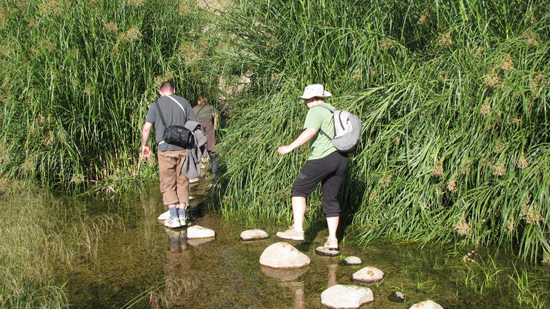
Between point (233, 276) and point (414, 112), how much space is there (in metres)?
2.76

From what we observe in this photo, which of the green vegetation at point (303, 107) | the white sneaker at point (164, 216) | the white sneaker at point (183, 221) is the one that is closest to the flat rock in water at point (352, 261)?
the green vegetation at point (303, 107)

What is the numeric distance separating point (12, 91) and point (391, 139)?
581 cm

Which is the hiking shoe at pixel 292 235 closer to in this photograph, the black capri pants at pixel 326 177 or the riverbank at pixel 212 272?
the riverbank at pixel 212 272

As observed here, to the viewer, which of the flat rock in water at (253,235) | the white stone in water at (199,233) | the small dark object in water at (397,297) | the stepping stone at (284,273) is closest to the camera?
the small dark object in water at (397,297)

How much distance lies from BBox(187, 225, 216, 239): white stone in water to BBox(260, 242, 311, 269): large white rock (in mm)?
1228

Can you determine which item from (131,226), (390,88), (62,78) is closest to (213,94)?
(62,78)

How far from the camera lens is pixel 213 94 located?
928 centimetres

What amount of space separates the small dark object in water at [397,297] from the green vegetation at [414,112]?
1.21 m

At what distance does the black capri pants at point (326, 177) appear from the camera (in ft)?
18.9

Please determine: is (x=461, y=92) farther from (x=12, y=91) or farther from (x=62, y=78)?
(x=12, y=91)

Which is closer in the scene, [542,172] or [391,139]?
[542,172]

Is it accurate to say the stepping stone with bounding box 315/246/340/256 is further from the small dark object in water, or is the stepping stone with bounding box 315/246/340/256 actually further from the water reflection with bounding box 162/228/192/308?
the water reflection with bounding box 162/228/192/308

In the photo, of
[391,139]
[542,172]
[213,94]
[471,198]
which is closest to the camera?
[542,172]

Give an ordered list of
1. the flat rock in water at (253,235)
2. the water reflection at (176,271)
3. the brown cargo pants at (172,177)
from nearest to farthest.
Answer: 1. the water reflection at (176,271)
2. the flat rock in water at (253,235)
3. the brown cargo pants at (172,177)
